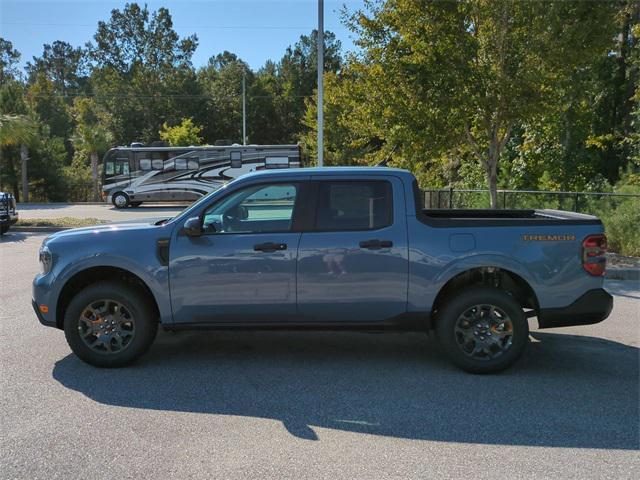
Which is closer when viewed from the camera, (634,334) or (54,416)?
(54,416)

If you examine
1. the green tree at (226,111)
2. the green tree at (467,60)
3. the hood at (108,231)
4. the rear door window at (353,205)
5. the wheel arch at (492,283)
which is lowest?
the wheel arch at (492,283)

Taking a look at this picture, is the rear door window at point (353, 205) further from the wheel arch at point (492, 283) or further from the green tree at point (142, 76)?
the green tree at point (142, 76)

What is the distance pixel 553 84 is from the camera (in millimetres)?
12219

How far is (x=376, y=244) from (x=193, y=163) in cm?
2613

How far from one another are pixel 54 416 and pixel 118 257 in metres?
1.50

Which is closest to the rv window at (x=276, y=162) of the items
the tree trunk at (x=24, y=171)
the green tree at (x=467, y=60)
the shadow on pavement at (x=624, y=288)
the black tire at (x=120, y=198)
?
the black tire at (x=120, y=198)

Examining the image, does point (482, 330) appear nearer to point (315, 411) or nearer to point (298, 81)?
point (315, 411)

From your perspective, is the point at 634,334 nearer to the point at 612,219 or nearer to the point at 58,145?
the point at 612,219

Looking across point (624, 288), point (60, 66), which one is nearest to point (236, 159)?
point (624, 288)

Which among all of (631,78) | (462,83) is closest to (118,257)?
(462,83)

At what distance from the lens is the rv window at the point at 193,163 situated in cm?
2997

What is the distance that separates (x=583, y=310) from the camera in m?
5.22

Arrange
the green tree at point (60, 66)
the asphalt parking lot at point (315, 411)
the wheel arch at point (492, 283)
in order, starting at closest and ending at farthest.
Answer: the asphalt parking lot at point (315, 411) < the wheel arch at point (492, 283) < the green tree at point (60, 66)

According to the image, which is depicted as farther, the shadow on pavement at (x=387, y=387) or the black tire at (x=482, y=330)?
the black tire at (x=482, y=330)
